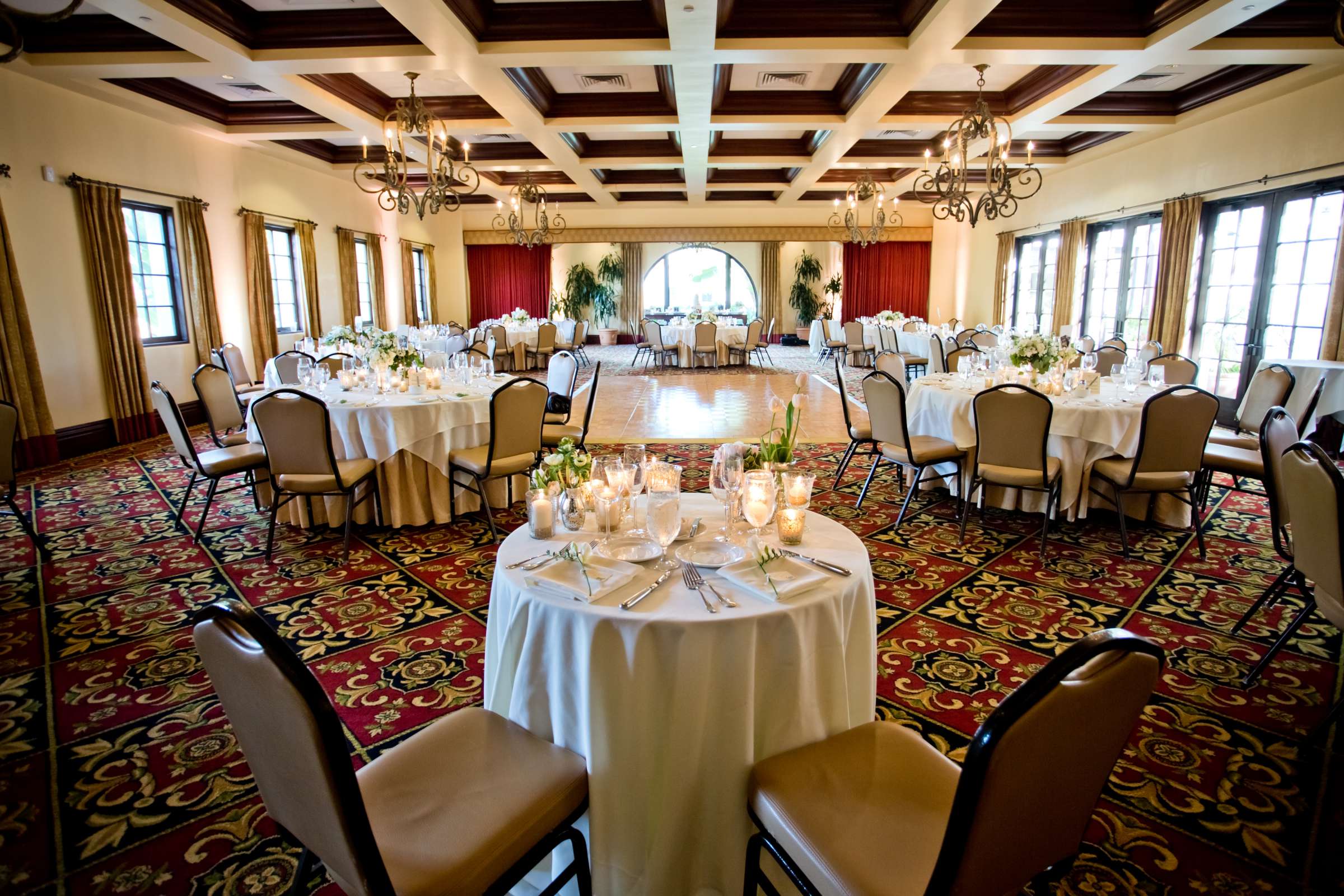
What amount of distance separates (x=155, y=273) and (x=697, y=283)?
50.7 ft

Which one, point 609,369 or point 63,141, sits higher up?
point 63,141

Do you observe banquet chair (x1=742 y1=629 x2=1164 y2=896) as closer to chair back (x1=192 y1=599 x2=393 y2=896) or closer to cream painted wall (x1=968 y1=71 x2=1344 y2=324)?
chair back (x1=192 y1=599 x2=393 y2=896)

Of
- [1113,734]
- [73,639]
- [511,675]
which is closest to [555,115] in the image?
[73,639]

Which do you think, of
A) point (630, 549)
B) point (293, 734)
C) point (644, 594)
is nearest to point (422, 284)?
point (630, 549)

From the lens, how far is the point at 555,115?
8156 millimetres

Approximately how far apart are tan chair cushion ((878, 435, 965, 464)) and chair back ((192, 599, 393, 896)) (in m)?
4.03

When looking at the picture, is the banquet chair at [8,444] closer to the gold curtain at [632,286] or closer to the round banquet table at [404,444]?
the round banquet table at [404,444]

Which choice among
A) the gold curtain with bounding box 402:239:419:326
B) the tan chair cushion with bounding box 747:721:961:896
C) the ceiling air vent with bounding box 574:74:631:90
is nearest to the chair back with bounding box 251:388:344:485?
the tan chair cushion with bounding box 747:721:961:896

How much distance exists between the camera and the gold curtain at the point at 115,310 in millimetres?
7047

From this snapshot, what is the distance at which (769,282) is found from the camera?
1995 cm

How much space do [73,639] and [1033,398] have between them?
5.01 m

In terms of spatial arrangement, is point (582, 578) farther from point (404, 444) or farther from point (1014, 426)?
point (1014, 426)

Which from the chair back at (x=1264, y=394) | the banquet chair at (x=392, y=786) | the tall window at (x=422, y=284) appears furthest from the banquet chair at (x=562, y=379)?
the tall window at (x=422, y=284)

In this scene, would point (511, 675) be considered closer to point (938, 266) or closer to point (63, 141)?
point (63, 141)
